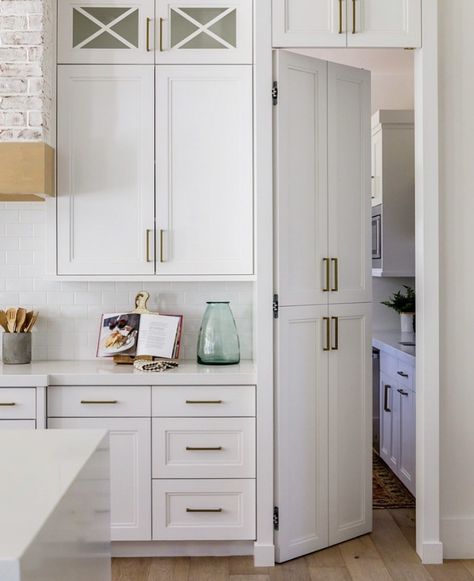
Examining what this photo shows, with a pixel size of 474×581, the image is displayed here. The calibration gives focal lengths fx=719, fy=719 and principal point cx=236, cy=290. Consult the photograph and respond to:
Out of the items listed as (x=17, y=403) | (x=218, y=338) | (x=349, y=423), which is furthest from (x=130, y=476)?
(x=349, y=423)

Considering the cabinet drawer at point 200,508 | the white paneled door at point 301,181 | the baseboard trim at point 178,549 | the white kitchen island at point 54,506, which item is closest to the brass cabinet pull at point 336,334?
the white paneled door at point 301,181

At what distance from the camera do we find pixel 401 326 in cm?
513

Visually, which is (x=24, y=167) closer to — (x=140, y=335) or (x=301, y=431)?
(x=140, y=335)

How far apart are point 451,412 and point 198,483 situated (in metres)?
1.22

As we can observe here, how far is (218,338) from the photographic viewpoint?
3.54m

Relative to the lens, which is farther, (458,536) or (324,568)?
(458,536)

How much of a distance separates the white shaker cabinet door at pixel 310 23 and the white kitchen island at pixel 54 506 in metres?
2.11

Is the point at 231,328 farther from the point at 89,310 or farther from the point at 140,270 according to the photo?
the point at 89,310

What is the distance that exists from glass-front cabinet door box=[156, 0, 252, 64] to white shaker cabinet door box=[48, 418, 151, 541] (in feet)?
5.71

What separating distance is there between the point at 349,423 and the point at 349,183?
115cm

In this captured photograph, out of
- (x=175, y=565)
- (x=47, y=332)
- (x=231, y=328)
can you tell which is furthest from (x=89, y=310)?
(x=175, y=565)

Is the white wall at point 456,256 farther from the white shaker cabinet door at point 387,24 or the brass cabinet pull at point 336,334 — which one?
the brass cabinet pull at point 336,334

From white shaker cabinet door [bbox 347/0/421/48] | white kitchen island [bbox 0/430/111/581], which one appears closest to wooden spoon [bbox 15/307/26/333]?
white kitchen island [bbox 0/430/111/581]

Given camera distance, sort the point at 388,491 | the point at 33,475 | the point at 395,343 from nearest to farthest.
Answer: the point at 33,475
the point at 388,491
the point at 395,343
